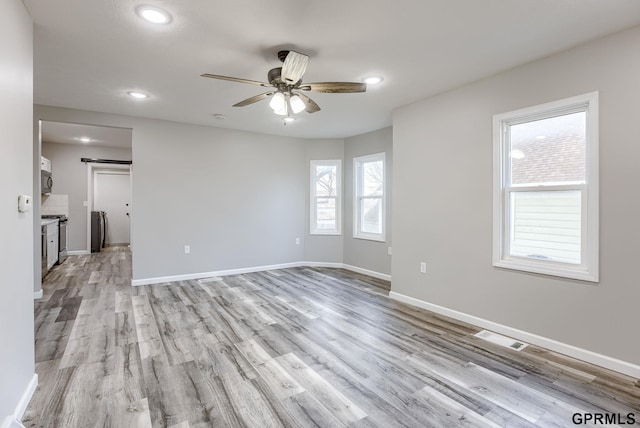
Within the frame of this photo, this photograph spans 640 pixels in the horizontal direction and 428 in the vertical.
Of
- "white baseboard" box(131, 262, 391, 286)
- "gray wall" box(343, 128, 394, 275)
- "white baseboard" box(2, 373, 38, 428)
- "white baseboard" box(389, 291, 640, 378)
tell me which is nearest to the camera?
"white baseboard" box(2, 373, 38, 428)

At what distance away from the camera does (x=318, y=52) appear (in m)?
2.62

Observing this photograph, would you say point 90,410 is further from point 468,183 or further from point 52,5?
point 468,183

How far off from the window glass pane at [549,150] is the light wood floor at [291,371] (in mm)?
1480

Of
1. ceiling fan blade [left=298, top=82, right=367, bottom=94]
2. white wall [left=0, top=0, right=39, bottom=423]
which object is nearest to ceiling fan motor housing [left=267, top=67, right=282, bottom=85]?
ceiling fan blade [left=298, top=82, right=367, bottom=94]

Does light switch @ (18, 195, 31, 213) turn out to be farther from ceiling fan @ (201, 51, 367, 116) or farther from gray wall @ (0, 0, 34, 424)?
ceiling fan @ (201, 51, 367, 116)

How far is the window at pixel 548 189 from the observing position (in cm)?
246

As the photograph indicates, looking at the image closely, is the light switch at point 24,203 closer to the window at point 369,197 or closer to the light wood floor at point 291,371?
the light wood floor at point 291,371

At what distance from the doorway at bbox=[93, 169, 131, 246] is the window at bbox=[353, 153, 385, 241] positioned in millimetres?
6637

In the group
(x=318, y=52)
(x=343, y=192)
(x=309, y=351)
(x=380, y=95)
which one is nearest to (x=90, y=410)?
(x=309, y=351)

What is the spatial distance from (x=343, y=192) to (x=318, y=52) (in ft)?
11.8

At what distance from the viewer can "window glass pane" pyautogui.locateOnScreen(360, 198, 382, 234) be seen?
544 cm

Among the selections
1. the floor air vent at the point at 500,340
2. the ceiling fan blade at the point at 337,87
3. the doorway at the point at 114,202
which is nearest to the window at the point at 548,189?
the floor air vent at the point at 500,340

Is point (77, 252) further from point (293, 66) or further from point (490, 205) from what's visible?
point (490, 205)

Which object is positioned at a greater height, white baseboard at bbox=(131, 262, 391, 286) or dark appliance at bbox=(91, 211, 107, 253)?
dark appliance at bbox=(91, 211, 107, 253)
